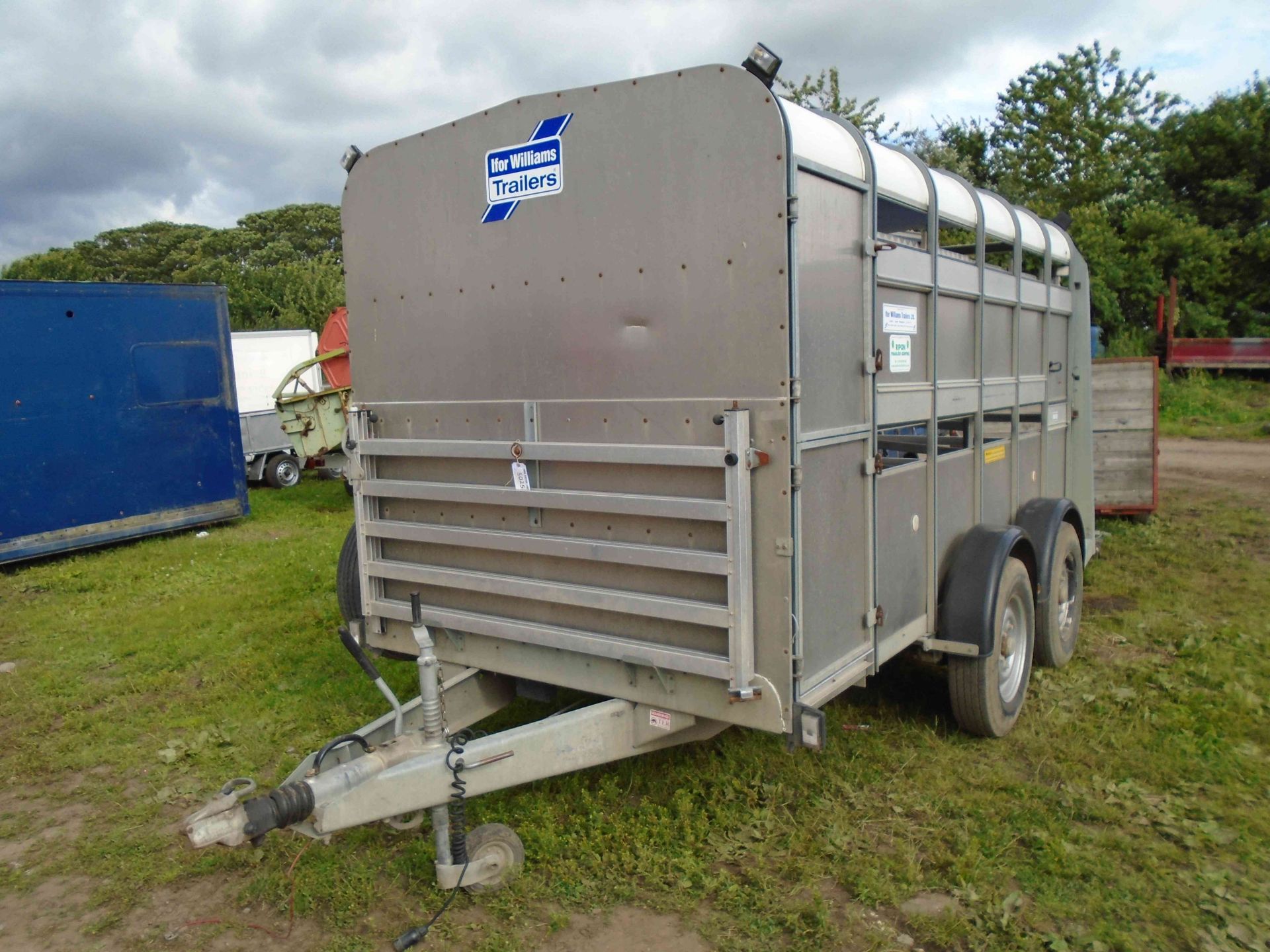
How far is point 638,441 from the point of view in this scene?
3293 millimetres

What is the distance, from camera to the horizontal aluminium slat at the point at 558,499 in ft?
10.1

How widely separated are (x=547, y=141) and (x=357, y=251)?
1.15 m

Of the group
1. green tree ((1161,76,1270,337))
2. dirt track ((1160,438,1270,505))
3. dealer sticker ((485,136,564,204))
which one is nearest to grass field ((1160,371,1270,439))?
dirt track ((1160,438,1270,505))

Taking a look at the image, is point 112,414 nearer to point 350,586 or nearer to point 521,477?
point 350,586

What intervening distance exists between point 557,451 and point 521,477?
235 millimetres

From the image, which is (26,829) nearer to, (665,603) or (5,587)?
(665,603)

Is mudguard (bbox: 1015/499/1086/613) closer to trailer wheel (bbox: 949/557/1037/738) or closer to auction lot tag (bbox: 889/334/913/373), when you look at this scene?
trailer wheel (bbox: 949/557/1037/738)

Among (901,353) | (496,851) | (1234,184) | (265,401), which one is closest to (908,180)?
(901,353)

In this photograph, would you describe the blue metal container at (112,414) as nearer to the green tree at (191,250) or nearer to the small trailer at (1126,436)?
the small trailer at (1126,436)

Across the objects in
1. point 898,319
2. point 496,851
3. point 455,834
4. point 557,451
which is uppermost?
point 898,319

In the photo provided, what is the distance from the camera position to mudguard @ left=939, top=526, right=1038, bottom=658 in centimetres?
419

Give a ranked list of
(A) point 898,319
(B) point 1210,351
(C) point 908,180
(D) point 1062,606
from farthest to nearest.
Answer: (B) point 1210,351
(D) point 1062,606
(C) point 908,180
(A) point 898,319

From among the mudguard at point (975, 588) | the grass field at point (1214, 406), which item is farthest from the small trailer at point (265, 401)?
the grass field at point (1214, 406)

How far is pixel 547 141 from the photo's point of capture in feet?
11.3
